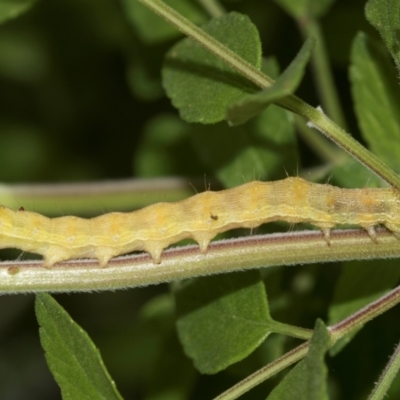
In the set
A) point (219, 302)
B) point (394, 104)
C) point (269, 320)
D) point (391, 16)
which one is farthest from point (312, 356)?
point (394, 104)

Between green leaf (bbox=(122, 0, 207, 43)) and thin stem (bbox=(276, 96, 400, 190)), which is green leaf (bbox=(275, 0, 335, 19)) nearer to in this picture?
green leaf (bbox=(122, 0, 207, 43))

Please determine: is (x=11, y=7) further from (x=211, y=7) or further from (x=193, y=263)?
(x=193, y=263)

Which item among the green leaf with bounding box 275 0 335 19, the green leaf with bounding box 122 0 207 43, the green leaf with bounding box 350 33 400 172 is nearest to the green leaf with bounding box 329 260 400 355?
the green leaf with bounding box 350 33 400 172

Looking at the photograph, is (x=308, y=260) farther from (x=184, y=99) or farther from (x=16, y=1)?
(x=16, y=1)

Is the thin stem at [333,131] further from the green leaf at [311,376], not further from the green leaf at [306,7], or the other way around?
the green leaf at [306,7]

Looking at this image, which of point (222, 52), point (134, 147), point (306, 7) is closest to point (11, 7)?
point (306, 7)

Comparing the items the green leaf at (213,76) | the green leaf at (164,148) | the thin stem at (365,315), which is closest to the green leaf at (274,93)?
the green leaf at (213,76)
